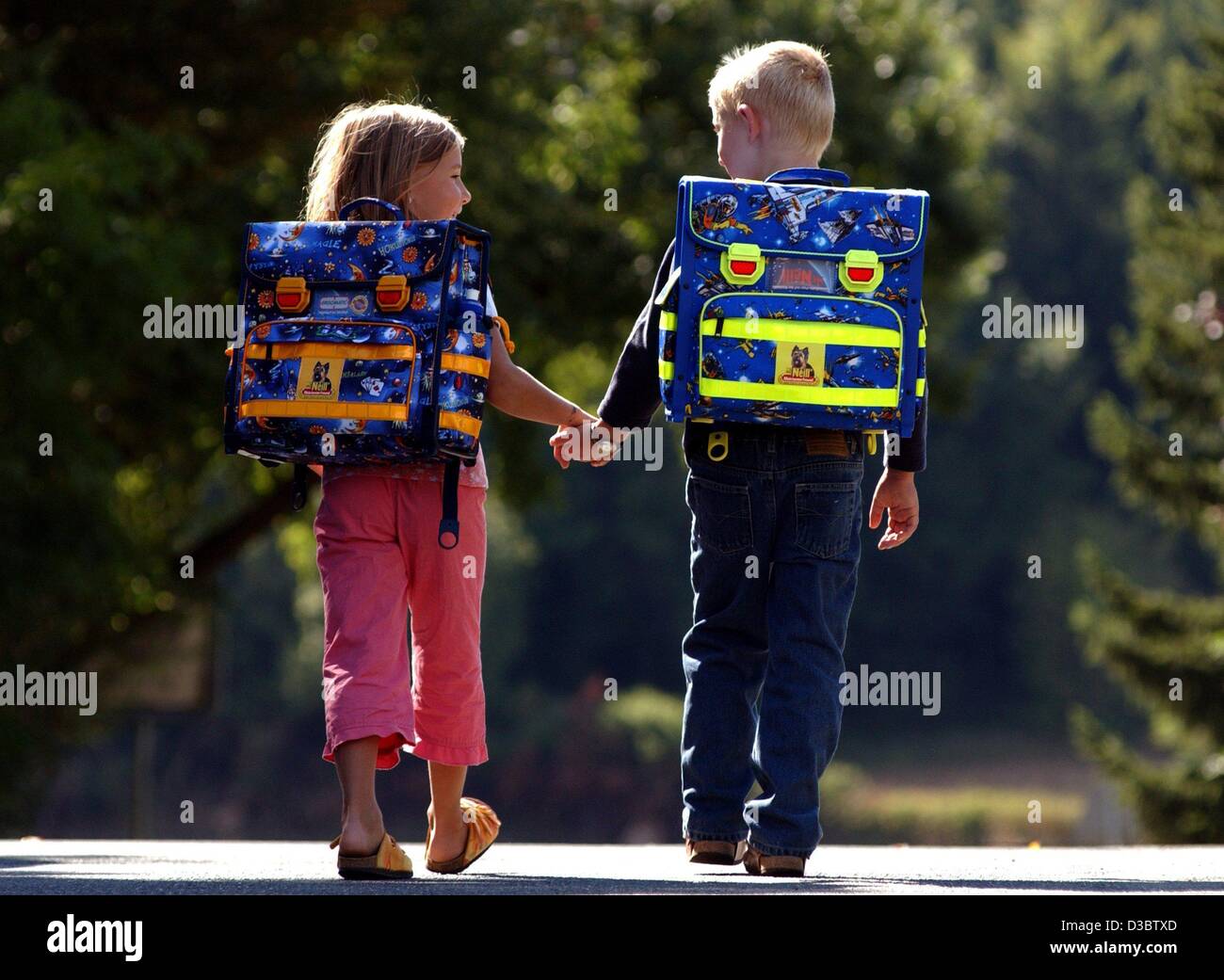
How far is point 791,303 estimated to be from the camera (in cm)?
504

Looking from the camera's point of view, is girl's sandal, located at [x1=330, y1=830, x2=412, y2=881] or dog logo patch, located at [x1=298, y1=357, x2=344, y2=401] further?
dog logo patch, located at [x1=298, y1=357, x2=344, y2=401]

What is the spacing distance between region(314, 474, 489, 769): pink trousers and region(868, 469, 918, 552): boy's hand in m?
1.00

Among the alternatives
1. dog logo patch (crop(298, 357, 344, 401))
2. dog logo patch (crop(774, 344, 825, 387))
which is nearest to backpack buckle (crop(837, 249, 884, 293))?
dog logo patch (crop(774, 344, 825, 387))

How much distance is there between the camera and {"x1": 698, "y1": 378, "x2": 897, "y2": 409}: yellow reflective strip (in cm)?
501

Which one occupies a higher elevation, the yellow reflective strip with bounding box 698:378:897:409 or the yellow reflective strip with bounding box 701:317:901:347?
the yellow reflective strip with bounding box 701:317:901:347

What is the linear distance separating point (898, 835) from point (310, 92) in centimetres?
3964

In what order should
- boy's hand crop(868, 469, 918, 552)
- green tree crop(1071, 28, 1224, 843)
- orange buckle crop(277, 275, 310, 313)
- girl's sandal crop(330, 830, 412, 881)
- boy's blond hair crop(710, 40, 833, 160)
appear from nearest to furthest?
girl's sandal crop(330, 830, 412, 881), orange buckle crop(277, 275, 310, 313), boy's blond hair crop(710, 40, 833, 160), boy's hand crop(868, 469, 918, 552), green tree crop(1071, 28, 1224, 843)

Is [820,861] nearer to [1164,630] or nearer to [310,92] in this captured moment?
[310,92]

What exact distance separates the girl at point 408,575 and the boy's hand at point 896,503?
78cm

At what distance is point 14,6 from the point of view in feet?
47.1

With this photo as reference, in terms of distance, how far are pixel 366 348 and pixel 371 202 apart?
0.39m

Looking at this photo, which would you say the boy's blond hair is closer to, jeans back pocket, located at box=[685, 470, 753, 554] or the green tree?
jeans back pocket, located at box=[685, 470, 753, 554]

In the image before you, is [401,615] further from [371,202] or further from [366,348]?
[371,202]

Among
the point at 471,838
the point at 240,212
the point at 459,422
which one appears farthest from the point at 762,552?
the point at 240,212
